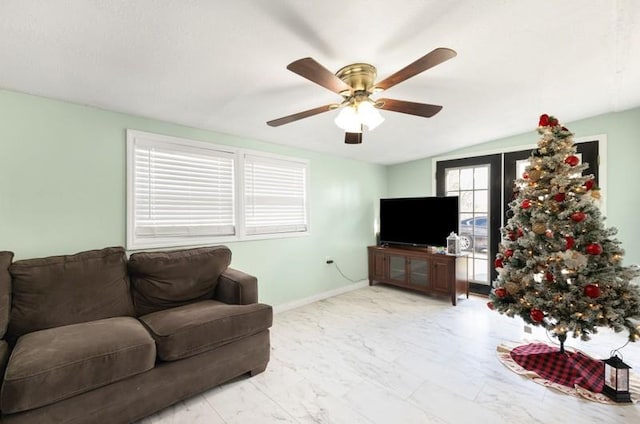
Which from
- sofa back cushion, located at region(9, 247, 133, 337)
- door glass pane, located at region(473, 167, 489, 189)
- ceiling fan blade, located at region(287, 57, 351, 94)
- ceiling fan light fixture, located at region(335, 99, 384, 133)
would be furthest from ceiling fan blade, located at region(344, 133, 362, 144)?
door glass pane, located at region(473, 167, 489, 189)

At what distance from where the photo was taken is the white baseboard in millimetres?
3614

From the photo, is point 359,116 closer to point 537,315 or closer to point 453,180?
point 537,315

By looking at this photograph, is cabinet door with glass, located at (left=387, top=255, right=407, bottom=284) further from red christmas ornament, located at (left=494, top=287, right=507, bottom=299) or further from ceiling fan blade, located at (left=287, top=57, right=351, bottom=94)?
ceiling fan blade, located at (left=287, top=57, right=351, bottom=94)

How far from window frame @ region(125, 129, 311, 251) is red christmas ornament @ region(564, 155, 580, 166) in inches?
107

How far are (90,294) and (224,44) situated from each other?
2002mm

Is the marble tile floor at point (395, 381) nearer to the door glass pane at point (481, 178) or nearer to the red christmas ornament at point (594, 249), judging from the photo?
the red christmas ornament at point (594, 249)

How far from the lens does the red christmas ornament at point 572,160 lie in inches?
88.4

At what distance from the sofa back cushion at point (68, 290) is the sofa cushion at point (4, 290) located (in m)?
0.05

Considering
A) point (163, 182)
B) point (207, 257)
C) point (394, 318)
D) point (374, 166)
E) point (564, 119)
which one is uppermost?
point (564, 119)

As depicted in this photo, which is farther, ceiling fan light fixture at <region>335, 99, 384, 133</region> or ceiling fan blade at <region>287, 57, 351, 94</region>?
ceiling fan light fixture at <region>335, 99, 384, 133</region>

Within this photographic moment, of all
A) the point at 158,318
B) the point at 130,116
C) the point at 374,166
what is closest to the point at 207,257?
the point at 158,318

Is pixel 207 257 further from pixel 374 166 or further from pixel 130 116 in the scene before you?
pixel 374 166

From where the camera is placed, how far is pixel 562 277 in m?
2.22

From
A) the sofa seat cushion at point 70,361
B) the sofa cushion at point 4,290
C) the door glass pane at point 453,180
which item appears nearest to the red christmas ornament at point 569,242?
the door glass pane at point 453,180
